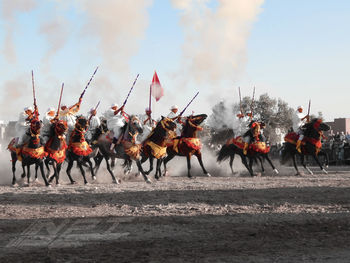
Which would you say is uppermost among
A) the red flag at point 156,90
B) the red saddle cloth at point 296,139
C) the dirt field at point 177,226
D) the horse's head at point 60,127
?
the red flag at point 156,90

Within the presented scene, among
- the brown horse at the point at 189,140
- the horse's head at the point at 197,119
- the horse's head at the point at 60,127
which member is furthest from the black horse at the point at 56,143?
the horse's head at the point at 197,119

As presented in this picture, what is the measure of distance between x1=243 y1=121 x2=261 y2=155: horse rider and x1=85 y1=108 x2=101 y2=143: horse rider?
638 cm

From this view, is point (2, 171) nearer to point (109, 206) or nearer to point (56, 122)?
point (56, 122)

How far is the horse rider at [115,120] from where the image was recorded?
2058 centimetres

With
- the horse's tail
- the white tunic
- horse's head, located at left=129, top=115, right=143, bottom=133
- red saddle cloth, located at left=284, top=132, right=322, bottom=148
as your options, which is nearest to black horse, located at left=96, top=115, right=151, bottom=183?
horse's head, located at left=129, top=115, right=143, bottom=133

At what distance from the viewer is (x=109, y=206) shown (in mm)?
12750

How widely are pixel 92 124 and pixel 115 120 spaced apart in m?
1.83

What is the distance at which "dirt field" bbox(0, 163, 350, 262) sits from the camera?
7.34 meters

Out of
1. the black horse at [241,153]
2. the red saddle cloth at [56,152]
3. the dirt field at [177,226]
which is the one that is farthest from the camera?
the black horse at [241,153]

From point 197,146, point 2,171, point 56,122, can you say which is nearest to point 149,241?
point 56,122

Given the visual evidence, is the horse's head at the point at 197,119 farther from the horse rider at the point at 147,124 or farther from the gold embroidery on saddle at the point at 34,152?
the gold embroidery on saddle at the point at 34,152

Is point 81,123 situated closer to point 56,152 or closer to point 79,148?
point 79,148

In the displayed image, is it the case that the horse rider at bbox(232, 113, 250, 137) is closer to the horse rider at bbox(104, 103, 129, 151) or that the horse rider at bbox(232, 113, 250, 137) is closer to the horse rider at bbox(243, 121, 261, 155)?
the horse rider at bbox(243, 121, 261, 155)

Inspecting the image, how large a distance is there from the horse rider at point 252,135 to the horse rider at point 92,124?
638 centimetres
